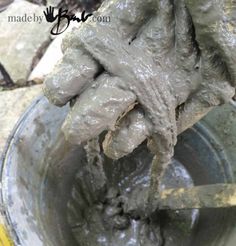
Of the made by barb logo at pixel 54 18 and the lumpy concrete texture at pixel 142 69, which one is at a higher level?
the lumpy concrete texture at pixel 142 69

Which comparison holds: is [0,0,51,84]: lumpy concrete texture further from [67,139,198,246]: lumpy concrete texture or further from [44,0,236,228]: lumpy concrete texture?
[44,0,236,228]: lumpy concrete texture

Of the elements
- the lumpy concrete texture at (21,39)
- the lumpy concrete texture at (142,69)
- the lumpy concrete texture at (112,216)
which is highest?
the lumpy concrete texture at (142,69)

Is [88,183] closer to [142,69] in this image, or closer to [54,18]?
[142,69]

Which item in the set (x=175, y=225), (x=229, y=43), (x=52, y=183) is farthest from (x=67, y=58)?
(x=175, y=225)

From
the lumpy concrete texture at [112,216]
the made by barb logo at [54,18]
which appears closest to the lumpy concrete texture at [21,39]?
the made by barb logo at [54,18]

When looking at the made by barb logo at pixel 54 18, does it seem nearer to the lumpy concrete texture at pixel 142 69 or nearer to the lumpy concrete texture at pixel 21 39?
the lumpy concrete texture at pixel 21 39

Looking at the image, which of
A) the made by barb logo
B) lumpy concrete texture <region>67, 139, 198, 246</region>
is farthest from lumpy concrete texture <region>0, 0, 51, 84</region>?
lumpy concrete texture <region>67, 139, 198, 246</region>

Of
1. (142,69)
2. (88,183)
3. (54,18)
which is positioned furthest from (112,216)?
(54,18)
